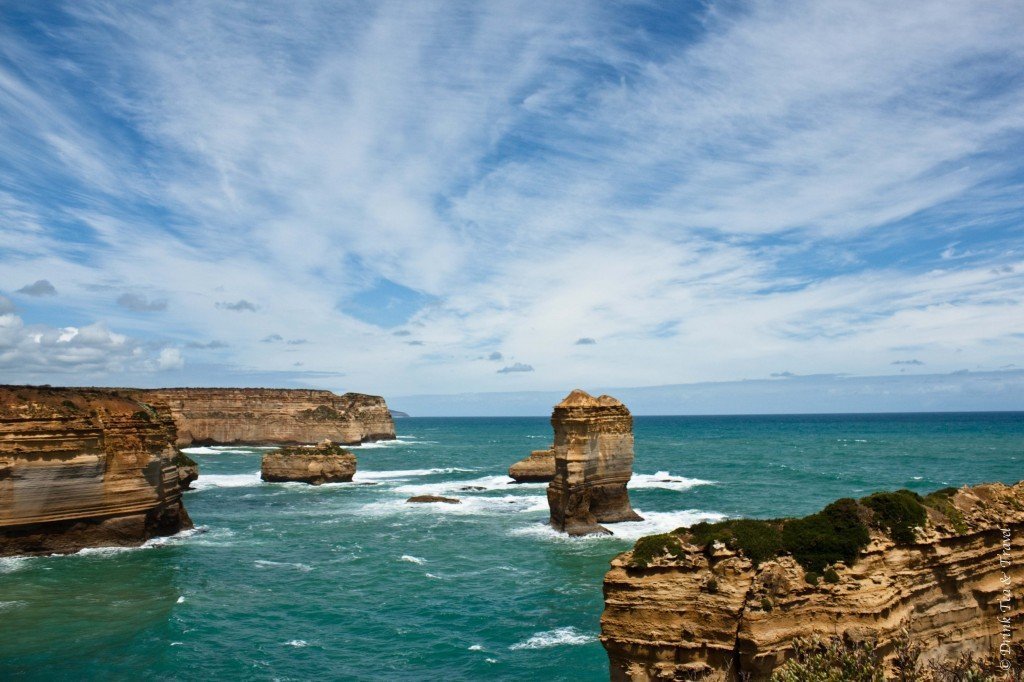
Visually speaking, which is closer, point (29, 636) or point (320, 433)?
point (29, 636)

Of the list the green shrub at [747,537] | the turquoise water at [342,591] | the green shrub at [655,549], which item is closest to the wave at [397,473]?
the turquoise water at [342,591]

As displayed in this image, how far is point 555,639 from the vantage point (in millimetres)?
23641

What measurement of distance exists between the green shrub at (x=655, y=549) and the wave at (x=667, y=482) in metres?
47.9

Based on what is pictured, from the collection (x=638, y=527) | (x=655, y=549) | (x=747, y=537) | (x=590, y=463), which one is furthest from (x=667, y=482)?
(x=655, y=549)

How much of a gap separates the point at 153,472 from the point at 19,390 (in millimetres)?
8357

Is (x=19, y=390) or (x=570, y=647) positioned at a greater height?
(x=19, y=390)

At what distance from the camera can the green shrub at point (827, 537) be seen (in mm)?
14539

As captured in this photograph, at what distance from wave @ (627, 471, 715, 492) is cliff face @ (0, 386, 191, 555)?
42.4 m

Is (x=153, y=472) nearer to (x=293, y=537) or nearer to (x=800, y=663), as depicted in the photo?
(x=293, y=537)

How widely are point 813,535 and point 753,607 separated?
2415mm

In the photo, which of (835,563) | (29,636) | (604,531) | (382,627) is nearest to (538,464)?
(604,531)

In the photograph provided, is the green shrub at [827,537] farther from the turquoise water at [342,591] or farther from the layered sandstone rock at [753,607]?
the turquoise water at [342,591]

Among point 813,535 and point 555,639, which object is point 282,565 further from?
point 813,535

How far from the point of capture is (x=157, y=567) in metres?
33.2
